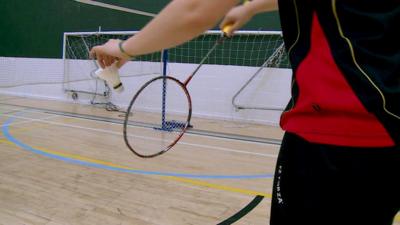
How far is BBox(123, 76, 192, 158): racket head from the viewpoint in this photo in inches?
170

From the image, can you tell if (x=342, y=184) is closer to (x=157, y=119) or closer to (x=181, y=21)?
(x=181, y=21)

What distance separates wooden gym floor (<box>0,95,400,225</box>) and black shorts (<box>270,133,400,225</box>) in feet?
5.71

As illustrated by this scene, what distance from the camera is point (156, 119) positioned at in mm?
6270

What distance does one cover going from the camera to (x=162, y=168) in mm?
3486

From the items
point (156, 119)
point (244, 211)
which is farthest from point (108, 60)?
point (156, 119)

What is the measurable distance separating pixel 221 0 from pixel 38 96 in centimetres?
863

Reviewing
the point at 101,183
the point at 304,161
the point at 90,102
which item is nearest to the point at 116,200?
the point at 101,183

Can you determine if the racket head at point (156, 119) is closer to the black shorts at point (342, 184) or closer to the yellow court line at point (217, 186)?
the yellow court line at point (217, 186)

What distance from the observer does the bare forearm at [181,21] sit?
0.62 meters

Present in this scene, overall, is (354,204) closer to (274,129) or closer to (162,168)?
(162,168)

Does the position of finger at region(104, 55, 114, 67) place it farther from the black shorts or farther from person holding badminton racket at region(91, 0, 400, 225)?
the black shorts

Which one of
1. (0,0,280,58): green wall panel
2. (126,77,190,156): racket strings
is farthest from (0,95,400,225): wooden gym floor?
(0,0,280,58): green wall panel

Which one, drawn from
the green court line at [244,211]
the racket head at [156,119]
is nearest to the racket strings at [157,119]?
the racket head at [156,119]

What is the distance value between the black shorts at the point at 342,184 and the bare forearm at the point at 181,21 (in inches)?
11.4
